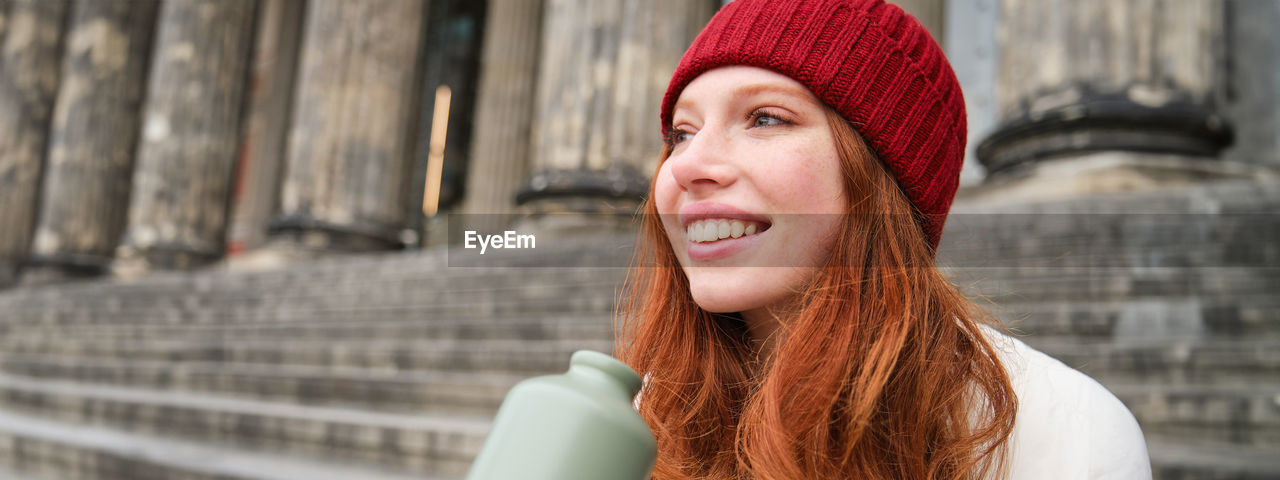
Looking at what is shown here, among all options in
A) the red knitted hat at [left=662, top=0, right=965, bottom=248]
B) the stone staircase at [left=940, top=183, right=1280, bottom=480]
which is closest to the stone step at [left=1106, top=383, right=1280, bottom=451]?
the stone staircase at [left=940, top=183, right=1280, bottom=480]

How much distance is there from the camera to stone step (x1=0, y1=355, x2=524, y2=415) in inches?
138

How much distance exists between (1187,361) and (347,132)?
8749 millimetres

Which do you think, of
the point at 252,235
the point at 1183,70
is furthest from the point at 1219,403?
the point at 252,235

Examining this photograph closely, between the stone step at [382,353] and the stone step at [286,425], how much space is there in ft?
1.34

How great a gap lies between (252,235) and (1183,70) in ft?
49.3

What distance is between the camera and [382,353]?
4219 millimetres

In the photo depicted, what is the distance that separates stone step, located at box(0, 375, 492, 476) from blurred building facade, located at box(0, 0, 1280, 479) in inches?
0.7

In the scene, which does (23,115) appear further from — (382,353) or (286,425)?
(286,425)

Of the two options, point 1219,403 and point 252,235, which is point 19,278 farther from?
point 1219,403

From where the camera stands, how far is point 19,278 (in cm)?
1279

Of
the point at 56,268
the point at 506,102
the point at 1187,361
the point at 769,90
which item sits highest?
the point at 506,102

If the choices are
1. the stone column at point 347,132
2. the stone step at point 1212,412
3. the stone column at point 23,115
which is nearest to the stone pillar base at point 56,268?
the stone column at point 23,115

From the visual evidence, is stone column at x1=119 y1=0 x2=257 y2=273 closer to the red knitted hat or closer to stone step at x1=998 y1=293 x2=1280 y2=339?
stone step at x1=998 y1=293 x2=1280 y2=339

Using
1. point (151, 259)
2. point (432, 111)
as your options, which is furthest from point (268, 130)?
point (151, 259)
